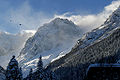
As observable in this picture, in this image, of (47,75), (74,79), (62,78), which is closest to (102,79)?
→ (47,75)

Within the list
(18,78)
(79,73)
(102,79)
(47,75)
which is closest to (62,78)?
(79,73)

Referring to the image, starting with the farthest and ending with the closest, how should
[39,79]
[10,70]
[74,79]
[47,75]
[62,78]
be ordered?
1. [62,78]
2. [74,79]
3. [47,75]
4. [39,79]
5. [10,70]

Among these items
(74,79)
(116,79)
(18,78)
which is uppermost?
(74,79)

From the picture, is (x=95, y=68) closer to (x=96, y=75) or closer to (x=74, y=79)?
(x=96, y=75)

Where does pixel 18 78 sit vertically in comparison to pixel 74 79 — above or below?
below

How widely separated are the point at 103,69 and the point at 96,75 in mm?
561

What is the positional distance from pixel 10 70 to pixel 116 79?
25661mm

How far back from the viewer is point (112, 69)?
551 inches

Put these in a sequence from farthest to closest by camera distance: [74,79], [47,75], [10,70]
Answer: [74,79], [47,75], [10,70]

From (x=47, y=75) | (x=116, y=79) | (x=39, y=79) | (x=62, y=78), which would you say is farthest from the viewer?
(x=62, y=78)

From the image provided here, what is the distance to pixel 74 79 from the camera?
164m

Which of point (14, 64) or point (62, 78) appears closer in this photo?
point (14, 64)

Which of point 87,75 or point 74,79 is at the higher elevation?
point 74,79

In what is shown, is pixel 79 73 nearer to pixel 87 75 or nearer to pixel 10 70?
pixel 10 70
